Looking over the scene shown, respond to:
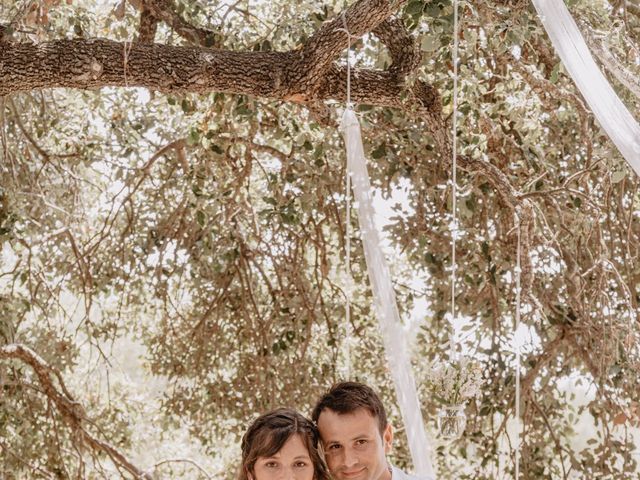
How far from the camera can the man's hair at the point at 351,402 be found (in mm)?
2242

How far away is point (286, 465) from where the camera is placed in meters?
2.11

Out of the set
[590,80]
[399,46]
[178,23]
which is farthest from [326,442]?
[178,23]

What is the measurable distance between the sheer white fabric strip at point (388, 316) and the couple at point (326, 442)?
936 mm

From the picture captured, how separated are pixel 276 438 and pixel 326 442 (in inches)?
5.8

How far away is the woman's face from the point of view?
6.91ft

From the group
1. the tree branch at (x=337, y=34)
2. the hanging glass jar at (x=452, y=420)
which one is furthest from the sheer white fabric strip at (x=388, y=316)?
the hanging glass jar at (x=452, y=420)

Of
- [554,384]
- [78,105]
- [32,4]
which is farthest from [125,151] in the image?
[554,384]

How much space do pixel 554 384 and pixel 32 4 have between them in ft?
9.71

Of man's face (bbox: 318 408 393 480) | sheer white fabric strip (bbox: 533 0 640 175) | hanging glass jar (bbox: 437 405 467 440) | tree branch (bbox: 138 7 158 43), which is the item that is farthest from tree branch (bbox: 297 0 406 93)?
man's face (bbox: 318 408 393 480)

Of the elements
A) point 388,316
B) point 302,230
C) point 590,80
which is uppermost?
point 302,230

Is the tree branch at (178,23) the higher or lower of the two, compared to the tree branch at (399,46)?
higher

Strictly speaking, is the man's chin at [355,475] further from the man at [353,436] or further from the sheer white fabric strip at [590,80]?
the sheer white fabric strip at [590,80]

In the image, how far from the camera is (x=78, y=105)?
4945mm

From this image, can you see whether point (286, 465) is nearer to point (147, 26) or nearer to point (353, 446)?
point (353, 446)
